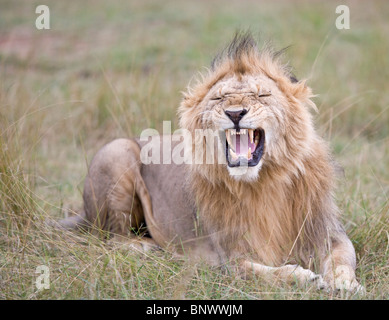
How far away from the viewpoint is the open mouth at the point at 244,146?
417 centimetres

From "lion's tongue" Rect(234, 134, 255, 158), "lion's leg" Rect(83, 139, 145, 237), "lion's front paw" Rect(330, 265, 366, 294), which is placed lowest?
"lion's front paw" Rect(330, 265, 366, 294)

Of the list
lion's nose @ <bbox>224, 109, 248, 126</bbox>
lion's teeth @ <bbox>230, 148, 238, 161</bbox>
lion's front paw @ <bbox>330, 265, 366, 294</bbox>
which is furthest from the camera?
lion's teeth @ <bbox>230, 148, 238, 161</bbox>

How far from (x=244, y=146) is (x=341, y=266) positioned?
3.28 ft

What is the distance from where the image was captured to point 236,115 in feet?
13.4

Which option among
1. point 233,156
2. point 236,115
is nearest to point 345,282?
point 233,156

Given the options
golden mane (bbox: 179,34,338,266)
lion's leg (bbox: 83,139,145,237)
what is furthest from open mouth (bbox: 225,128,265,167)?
lion's leg (bbox: 83,139,145,237)

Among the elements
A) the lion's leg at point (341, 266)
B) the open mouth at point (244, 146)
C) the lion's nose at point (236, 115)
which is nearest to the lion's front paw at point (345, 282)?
the lion's leg at point (341, 266)

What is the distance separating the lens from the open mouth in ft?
13.7

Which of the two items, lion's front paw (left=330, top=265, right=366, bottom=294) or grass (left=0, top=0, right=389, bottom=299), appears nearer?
lion's front paw (left=330, top=265, right=366, bottom=294)

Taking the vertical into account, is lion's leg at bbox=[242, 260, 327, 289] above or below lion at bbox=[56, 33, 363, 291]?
below

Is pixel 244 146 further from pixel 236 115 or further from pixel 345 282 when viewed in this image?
pixel 345 282

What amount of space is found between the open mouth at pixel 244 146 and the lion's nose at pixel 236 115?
8cm

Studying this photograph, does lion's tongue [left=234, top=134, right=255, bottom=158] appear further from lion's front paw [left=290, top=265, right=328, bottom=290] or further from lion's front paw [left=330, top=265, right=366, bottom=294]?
lion's front paw [left=330, top=265, right=366, bottom=294]
